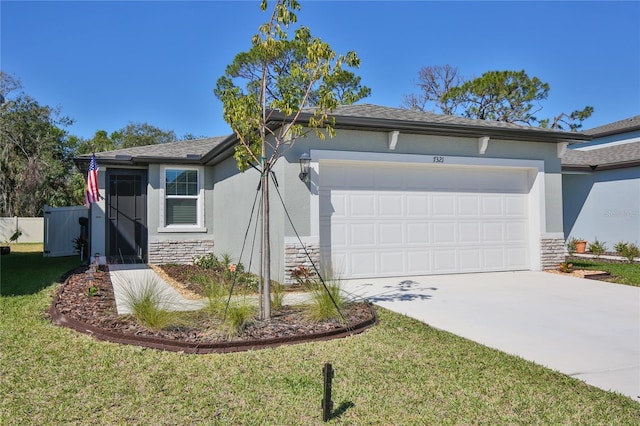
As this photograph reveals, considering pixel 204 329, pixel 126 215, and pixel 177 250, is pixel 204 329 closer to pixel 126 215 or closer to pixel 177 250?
pixel 177 250

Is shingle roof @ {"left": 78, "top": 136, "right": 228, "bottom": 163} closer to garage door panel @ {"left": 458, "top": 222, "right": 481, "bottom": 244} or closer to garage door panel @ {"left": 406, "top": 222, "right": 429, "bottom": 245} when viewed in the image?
garage door panel @ {"left": 406, "top": 222, "right": 429, "bottom": 245}

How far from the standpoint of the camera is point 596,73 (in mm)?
17328

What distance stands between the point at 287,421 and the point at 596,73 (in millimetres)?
19068

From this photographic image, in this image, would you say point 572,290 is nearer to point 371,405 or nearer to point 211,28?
point 371,405

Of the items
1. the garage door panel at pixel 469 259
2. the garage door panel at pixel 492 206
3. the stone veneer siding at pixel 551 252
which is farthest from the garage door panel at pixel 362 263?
the stone veneer siding at pixel 551 252

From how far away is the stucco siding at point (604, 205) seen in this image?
1469cm

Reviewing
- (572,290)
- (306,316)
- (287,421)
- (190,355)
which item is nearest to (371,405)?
(287,421)

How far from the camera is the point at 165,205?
12727mm

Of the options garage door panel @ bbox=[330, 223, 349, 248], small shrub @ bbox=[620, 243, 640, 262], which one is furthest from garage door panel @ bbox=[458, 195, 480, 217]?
small shrub @ bbox=[620, 243, 640, 262]

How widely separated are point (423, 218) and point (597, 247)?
857cm

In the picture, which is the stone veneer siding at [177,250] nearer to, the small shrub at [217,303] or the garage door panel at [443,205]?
the garage door panel at [443,205]

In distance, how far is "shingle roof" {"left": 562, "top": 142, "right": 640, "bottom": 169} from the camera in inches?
581

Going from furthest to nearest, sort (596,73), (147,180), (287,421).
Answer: (596,73), (147,180), (287,421)

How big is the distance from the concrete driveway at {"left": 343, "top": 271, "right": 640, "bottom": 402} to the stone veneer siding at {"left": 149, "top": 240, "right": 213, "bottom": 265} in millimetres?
5499
